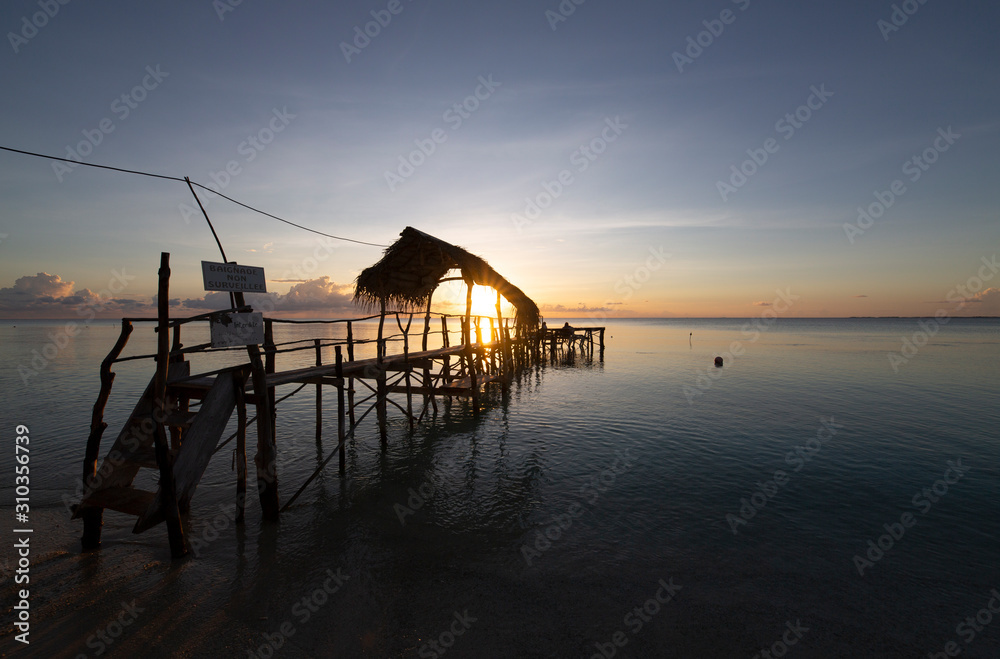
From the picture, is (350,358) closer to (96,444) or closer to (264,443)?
(264,443)

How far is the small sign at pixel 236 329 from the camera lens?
559cm

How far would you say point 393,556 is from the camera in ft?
20.1

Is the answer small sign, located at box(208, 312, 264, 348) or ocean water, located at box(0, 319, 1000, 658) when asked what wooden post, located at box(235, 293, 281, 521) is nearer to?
small sign, located at box(208, 312, 264, 348)

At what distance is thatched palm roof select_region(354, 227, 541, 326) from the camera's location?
475 inches

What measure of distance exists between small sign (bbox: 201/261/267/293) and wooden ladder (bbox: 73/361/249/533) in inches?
46.9

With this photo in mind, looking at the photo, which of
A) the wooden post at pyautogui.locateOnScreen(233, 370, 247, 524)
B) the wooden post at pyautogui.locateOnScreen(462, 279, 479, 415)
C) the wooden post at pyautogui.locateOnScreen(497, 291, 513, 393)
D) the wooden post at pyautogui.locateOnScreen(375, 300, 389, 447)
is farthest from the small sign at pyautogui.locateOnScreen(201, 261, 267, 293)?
the wooden post at pyautogui.locateOnScreen(497, 291, 513, 393)

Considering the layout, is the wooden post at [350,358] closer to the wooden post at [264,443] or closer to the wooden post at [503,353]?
the wooden post at [264,443]

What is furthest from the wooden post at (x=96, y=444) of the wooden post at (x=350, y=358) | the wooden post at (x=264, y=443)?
the wooden post at (x=350, y=358)

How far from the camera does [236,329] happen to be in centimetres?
586

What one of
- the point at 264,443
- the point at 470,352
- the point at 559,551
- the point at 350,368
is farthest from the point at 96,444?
the point at 470,352

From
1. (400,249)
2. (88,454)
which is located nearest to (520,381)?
(400,249)

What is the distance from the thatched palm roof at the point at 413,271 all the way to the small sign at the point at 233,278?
5.62 meters

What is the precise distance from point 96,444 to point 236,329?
2389 millimetres

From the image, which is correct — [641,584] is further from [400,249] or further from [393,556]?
[400,249]
